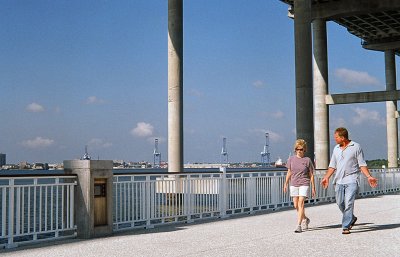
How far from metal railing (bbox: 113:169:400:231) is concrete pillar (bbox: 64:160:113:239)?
0.48m

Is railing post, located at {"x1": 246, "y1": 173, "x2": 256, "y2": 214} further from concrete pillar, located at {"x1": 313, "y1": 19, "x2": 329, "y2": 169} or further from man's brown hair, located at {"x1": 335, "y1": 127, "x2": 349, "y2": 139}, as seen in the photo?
concrete pillar, located at {"x1": 313, "y1": 19, "x2": 329, "y2": 169}

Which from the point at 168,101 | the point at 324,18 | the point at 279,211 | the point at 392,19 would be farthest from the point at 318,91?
the point at 279,211

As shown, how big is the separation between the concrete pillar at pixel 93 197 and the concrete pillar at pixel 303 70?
71.3ft

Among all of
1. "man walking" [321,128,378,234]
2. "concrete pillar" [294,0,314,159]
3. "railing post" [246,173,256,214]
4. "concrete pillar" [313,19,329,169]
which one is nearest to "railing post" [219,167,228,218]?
"railing post" [246,173,256,214]

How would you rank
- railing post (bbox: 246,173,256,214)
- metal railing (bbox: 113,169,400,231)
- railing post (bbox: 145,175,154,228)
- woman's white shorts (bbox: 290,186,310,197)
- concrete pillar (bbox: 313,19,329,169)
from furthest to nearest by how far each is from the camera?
1. concrete pillar (bbox: 313,19,329,169)
2. railing post (bbox: 246,173,256,214)
3. railing post (bbox: 145,175,154,228)
4. metal railing (bbox: 113,169,400,231)
5. woman's white shorts (bbox: 290,186,310,197)

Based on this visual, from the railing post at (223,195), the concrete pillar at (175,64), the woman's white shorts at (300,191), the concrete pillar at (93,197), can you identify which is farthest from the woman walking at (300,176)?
the concrete pillar at (175,64)

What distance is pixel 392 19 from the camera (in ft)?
159

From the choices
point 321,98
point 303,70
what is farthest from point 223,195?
point 321,98

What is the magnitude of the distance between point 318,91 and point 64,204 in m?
36.9

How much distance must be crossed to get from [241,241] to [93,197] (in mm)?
2911

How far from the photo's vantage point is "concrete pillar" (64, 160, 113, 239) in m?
10.7

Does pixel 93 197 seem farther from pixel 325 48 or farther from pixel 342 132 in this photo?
pixel 325 48

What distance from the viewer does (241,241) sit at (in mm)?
9883

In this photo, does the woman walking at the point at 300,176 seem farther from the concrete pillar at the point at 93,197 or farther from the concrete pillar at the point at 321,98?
the concrete pillar at the point at 321,98
